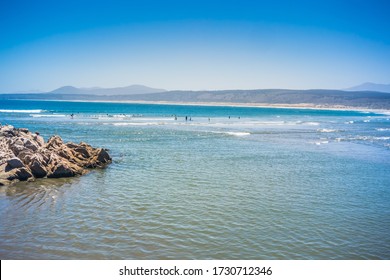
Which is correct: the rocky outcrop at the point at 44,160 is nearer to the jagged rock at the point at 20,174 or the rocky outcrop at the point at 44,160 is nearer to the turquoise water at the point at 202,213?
the jagged rock at the point at 20,174

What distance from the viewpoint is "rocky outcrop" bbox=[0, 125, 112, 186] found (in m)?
16.5

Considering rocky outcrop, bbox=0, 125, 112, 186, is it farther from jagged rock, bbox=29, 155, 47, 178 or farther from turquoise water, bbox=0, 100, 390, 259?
turquoise water, bbox=0, 100, 390, 259

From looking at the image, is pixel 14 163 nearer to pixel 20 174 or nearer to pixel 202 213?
pixel 20 174

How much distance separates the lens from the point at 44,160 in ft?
59.8

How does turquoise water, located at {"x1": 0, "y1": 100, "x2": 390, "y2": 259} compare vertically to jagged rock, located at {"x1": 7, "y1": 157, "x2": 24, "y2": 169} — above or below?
below

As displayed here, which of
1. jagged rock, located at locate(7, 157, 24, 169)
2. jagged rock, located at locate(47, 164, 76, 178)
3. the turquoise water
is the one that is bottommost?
the turquoise water

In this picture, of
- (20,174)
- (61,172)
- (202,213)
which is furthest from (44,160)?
(202,213)

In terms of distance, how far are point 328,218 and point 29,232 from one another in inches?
384

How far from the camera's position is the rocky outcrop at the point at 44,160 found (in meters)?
16.5

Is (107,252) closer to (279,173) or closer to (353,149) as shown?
(279,173)

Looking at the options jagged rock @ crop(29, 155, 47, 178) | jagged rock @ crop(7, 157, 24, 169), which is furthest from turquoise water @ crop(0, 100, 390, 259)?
jagged rock @ crop(7, 157, 24, 169)

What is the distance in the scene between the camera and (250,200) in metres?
14.1

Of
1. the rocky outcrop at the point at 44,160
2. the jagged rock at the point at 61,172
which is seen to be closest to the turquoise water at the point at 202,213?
the jagged rock at the point at 61,172
